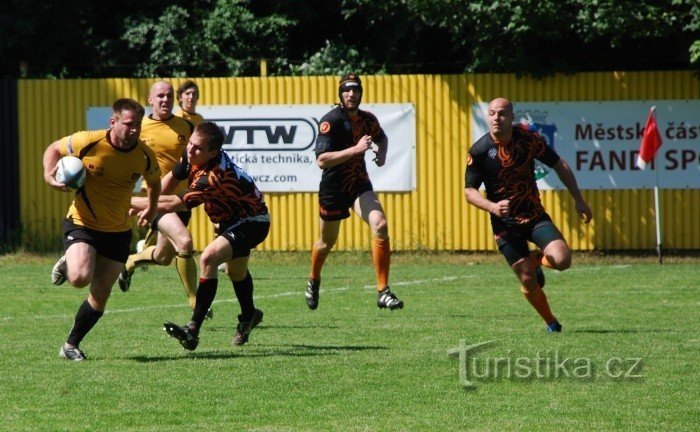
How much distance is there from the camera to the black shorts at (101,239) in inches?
409

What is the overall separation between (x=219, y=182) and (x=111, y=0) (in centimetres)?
1587

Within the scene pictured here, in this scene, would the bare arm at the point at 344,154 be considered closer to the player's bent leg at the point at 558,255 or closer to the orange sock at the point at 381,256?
the orange sock at the point at 381,256

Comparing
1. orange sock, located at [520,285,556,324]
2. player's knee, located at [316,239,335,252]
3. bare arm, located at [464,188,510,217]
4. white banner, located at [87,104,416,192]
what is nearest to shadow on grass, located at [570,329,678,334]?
orange sock, located at [520,285,556,324]

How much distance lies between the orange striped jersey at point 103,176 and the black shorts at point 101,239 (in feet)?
0.12

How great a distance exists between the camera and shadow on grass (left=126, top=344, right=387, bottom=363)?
33.9 feet

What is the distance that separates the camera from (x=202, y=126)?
1070 cm

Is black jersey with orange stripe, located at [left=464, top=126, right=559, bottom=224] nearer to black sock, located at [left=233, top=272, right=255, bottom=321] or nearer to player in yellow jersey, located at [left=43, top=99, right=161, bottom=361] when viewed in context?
black sock, located at [left=233, top=272, right=255, bottom=321]

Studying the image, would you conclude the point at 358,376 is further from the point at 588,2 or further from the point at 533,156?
the point at 588,2

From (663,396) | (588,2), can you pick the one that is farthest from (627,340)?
(588,2)

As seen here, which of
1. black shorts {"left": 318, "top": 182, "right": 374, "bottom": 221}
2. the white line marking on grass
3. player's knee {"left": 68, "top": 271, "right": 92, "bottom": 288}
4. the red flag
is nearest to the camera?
player's knee {"left": 68, "top": 271, "right": 92, "bottom": 288}

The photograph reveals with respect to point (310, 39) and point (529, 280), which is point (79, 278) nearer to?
point (529, 280)

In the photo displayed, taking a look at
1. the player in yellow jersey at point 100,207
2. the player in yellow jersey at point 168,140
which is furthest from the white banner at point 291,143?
the player in yellow jersey at point 100,207

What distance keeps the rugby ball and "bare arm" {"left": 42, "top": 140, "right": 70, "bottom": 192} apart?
0.11ft
